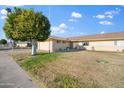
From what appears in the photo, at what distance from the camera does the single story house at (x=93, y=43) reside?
33406mm

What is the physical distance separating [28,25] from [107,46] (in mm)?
16037

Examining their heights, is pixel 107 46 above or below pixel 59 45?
below

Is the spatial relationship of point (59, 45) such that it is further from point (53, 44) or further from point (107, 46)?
point (107, 46)

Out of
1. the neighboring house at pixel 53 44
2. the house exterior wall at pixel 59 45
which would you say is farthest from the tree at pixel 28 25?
the house exterior wall at pixel 59 45

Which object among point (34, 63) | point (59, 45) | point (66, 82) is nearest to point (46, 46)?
point (59, 45)

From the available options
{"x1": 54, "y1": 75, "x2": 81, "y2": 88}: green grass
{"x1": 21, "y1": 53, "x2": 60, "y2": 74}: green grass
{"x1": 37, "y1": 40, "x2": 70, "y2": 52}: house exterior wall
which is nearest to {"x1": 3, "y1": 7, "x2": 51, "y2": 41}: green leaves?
{"x1": 21, "y1": 53, "x2": 60, "y2": 74}: green grass

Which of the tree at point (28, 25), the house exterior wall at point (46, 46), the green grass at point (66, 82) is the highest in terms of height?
the tree at point (28, 25)

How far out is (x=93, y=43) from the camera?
3816cm

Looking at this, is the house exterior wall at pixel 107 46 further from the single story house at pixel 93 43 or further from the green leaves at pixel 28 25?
the green leaves at pixel 28 25

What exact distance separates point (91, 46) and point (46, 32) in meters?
15.0

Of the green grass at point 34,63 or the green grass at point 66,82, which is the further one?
the green grass at point 34,63

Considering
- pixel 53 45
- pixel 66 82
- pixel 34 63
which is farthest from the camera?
pixel 53 45

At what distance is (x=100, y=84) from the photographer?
Answer: 9.76 metres
